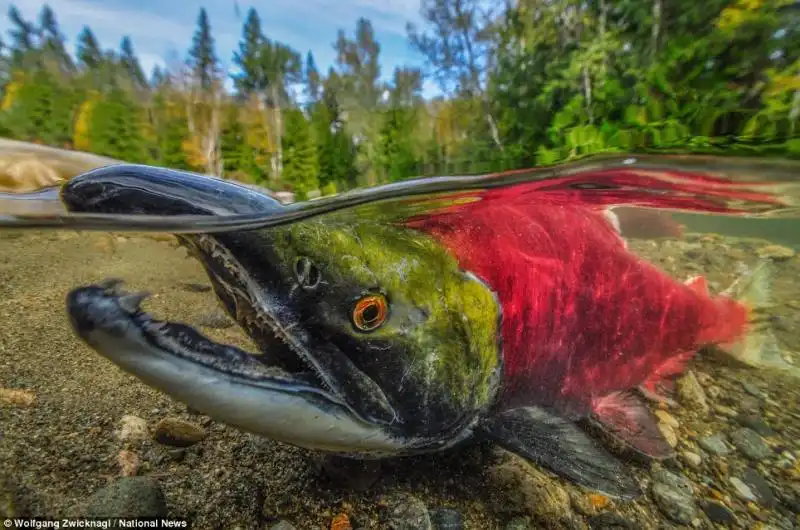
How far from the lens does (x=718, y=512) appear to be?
213 cm

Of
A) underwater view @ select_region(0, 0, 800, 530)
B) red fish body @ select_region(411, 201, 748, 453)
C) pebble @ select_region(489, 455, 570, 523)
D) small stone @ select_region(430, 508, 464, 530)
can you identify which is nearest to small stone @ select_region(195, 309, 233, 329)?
underwater view @ select_region(0, 0, 800, 530)

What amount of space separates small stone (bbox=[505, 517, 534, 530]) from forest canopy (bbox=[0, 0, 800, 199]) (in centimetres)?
206

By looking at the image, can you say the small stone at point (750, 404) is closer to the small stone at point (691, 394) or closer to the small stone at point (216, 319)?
the small stone at point (691, 394)

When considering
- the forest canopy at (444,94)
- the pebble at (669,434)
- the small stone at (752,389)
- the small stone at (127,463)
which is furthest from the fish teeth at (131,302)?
the small stone at (752,389)

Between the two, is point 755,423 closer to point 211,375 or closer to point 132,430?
point 211,375

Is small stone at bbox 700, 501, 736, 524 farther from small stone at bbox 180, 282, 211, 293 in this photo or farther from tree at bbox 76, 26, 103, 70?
tree at bbox 76, 26, 103, 70

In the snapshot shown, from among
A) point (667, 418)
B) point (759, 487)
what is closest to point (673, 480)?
point (759, 487)

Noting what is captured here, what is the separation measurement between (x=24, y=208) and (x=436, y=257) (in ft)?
8.32

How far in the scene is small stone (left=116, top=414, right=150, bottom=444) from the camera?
182 cm

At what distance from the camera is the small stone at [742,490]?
230 cm

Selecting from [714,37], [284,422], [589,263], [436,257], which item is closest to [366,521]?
[284,422]

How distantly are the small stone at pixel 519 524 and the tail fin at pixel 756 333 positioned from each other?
304cm

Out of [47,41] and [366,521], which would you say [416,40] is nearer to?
[366,521]

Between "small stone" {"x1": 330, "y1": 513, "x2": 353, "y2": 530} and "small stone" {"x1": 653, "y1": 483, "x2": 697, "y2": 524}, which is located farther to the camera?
"small stone" {"x1": 653, "y1": 483, "x2": 697, "y2": 524}
